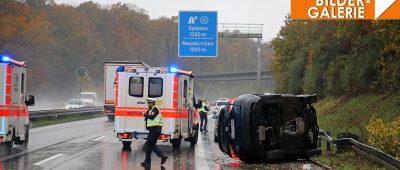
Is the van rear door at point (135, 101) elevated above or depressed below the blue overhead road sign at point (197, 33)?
below

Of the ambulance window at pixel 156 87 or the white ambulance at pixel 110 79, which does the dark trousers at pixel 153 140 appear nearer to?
the ambulance window at pixel 156 87

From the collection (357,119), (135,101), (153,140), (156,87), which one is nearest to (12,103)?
(135,101)

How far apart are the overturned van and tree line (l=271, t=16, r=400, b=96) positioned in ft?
15.3

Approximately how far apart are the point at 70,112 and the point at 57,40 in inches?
2098

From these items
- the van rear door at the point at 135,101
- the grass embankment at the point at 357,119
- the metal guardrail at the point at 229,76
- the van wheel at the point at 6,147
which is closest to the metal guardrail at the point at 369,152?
the grass embankment at the point at 357,119

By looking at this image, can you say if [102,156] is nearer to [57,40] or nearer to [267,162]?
[267,162]

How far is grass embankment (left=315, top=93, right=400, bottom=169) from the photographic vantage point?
618 inches

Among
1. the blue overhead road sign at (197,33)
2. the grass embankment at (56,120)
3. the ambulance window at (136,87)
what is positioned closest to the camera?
the ambulance window at (136,87)

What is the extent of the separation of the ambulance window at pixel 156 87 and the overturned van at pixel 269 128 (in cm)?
421

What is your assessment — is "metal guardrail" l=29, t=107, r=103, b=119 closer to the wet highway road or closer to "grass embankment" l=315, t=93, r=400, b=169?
the wet highway road

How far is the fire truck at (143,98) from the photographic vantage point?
1964 cm

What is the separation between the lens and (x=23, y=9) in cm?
7875

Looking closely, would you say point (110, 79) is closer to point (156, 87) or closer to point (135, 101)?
point (135, 101)

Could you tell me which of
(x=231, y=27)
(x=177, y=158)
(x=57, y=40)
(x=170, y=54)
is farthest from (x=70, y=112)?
(x=170, y=54)
